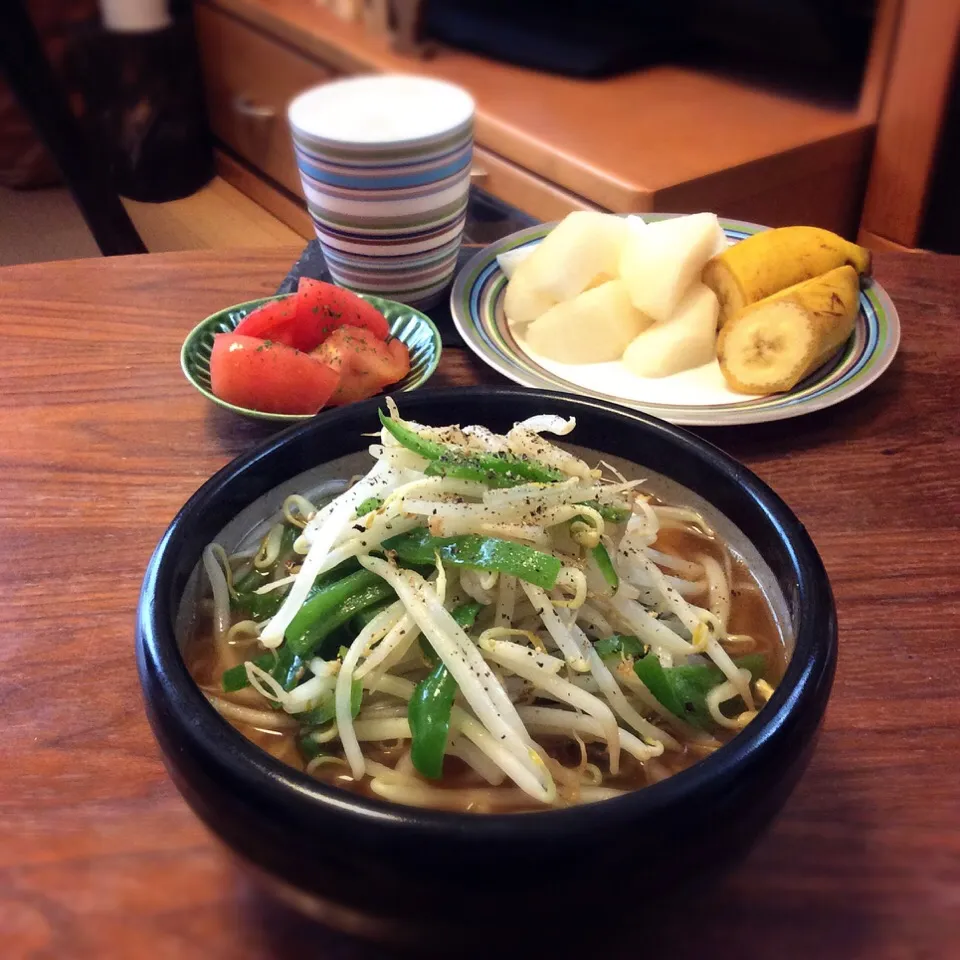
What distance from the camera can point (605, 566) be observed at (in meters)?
0.46

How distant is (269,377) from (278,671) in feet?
1.21

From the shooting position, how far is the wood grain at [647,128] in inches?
60.9

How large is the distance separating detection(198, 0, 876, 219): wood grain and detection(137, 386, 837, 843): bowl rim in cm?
119

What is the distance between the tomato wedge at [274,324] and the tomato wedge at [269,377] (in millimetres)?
38

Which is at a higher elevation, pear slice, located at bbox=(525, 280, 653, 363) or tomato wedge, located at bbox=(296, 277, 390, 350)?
tomato wedge, located at bbox=(296, 277, 390, 350)

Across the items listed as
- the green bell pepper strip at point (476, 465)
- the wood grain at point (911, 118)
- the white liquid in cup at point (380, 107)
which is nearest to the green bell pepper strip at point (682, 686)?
the green bell pepper strip at point (476, 465)

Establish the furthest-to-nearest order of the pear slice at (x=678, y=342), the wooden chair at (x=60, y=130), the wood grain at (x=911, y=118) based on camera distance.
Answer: the wood grain at (x=911, y=118) < the wooden chair at (x=60, y=130) < the pear slice at (x=678, y=342)

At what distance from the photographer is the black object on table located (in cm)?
97

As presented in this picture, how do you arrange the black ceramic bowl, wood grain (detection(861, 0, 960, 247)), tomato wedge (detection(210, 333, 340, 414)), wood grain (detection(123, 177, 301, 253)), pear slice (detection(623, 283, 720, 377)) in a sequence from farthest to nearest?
wood grain (detection(123, 177, 301, 253)) < wood grain (detection(861, 0, 960, 247)) < pear slice (detection(623, 283, 720, 377)) < tomato wedge (detection(210, 333, 340, 414)) < the black ceramic bowl

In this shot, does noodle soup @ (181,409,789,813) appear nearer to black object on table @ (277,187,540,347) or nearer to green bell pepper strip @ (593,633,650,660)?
green bell pepper strip @ (593,633,650,660)

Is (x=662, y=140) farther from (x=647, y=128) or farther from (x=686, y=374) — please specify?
(x=686, y=374)

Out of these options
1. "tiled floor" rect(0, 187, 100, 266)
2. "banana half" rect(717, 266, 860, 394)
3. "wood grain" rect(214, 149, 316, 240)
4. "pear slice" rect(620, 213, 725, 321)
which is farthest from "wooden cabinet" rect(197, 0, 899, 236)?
"tiled floor" rect(0, 187, 100, 266)

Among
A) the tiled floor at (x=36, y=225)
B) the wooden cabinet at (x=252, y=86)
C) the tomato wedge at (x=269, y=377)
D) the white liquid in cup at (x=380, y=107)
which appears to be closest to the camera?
the tomato wedge at (x=269, y=377)

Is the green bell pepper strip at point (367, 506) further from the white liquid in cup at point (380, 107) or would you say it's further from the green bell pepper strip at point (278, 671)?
the white liquid in cup at point (380, 107)
